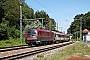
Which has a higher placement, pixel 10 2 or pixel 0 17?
pixel 10 2

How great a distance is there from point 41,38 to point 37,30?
2355 millimetres

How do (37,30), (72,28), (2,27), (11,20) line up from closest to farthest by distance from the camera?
(37,30), (2,27), (11,20), (72,28)

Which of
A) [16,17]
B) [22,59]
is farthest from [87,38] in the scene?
[22,59]

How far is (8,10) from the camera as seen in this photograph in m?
67.8

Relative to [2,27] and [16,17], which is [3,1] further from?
[2,27]

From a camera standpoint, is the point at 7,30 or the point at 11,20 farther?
the point at 11,20

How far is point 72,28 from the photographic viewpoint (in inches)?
6083

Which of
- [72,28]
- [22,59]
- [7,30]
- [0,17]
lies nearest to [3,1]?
[0,17]

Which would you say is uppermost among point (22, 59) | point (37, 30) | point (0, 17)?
point (0, 17)

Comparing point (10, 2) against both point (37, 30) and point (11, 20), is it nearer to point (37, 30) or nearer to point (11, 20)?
point (11, 20)

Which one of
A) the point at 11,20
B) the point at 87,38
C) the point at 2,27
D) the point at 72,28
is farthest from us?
the point at 72,28

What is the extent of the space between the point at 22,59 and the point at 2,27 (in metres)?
37.6

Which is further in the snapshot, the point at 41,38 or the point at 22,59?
the point at 41,38

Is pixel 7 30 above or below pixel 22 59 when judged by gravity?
above
